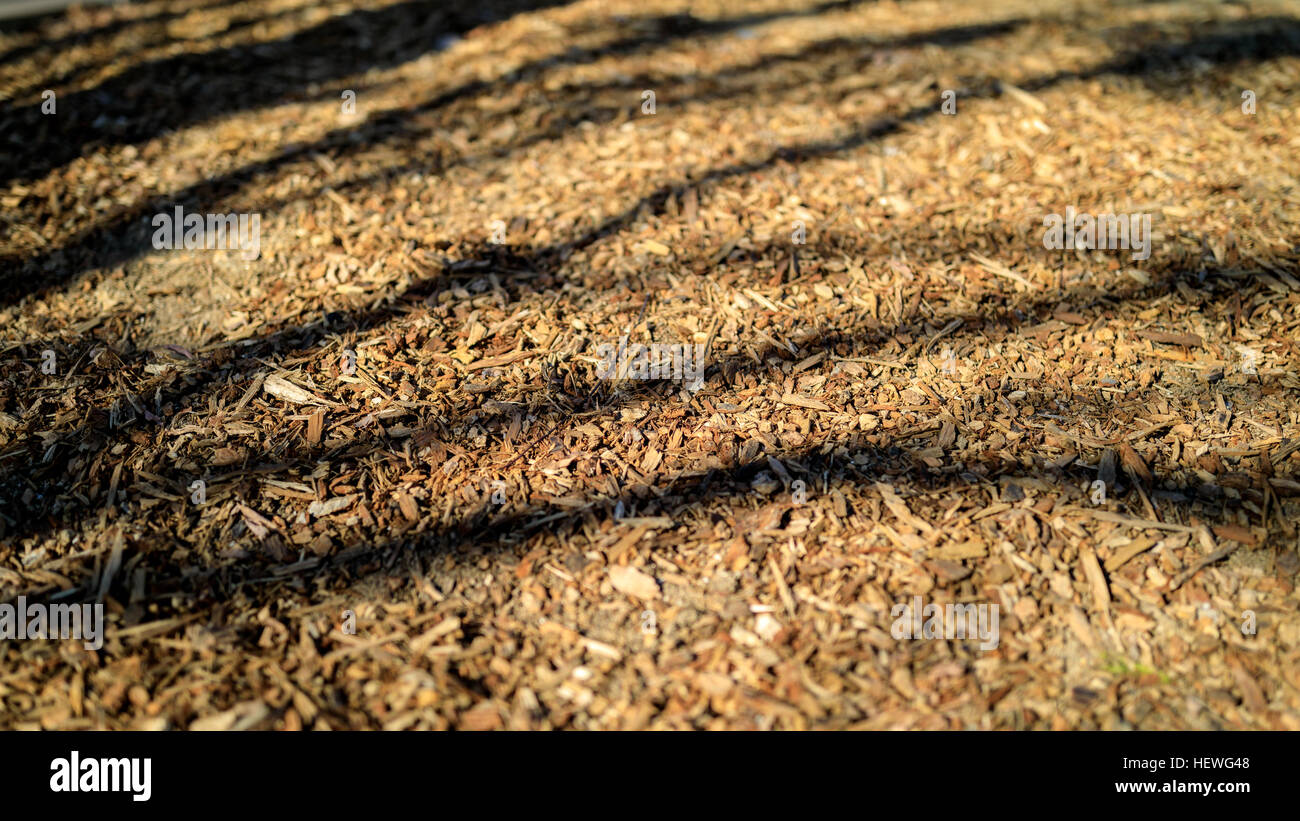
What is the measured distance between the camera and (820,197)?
5648 mm

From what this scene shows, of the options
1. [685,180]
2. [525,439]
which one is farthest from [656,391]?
[685,180]

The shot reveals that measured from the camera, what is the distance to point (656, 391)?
4.36 m

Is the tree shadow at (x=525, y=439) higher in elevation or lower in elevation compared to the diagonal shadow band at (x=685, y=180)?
lower

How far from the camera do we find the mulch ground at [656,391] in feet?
10.8

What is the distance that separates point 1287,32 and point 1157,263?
4220mm

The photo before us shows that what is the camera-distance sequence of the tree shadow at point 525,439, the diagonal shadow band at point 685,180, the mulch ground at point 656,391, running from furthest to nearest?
1. the diagonal shadow band at point 685,180
2. the tree shadow at point 525,439
3. the mulch ground at point 656,391

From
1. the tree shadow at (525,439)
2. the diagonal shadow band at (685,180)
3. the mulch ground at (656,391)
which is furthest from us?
the diagonal shadow band at (685,180)

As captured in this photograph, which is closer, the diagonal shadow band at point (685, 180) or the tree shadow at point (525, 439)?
the tree shadow at point (525, 439)

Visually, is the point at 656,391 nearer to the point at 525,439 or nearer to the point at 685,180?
the point at 525,439

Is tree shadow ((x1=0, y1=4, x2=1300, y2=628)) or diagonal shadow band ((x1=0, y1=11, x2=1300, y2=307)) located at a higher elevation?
diagonal shadow band ((x1=0, y1=11, x2=1300, y2=307))

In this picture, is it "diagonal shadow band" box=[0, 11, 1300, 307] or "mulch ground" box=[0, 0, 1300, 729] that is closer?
"mulch ground" box=[0, 0, 1300, 729]

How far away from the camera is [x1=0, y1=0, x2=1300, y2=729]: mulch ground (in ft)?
A: 10.8

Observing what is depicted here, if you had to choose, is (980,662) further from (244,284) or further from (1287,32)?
(1287,32)

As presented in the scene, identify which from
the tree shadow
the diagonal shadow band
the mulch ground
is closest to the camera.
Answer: the mulch ground
